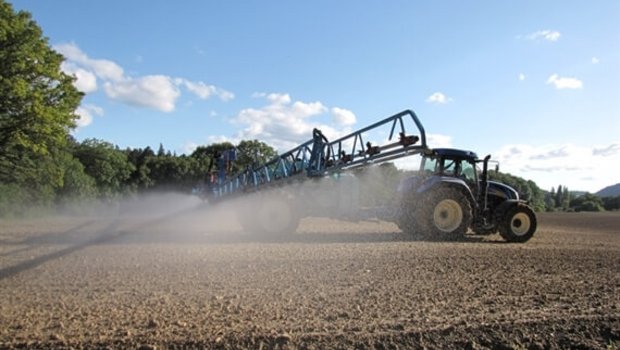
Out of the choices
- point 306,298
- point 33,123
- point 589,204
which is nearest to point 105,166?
point 33,123

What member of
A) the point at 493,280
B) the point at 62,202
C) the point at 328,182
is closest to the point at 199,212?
the point at 328,182

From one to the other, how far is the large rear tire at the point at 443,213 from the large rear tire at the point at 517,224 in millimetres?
1318

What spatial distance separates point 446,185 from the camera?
45.8ft

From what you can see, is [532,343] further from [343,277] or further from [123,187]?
[123,187]

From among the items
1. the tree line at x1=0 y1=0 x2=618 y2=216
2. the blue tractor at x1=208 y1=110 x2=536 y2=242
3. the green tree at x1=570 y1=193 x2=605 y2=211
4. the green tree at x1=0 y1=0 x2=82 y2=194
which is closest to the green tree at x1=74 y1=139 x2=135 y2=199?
the tree line at x1=0 y1=0 x2=618 y2=216

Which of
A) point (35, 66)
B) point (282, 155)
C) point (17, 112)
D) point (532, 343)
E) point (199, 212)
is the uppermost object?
→ point (35, 66)

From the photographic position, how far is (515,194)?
15.6m

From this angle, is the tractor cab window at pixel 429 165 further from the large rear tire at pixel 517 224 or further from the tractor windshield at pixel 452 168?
the large rear tire at pixel 517 224

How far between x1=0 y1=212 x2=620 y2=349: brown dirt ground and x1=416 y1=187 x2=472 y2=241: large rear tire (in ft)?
8.44

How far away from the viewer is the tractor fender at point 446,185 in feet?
45.6

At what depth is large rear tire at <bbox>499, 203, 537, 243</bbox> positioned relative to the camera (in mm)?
14438

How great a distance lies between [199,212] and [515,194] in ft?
45.4

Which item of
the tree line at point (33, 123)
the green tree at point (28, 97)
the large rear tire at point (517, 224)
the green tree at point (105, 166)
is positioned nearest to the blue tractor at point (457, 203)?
the large rear tire at point (517, 224)

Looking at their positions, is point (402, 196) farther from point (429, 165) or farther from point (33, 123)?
point (33, 123)
